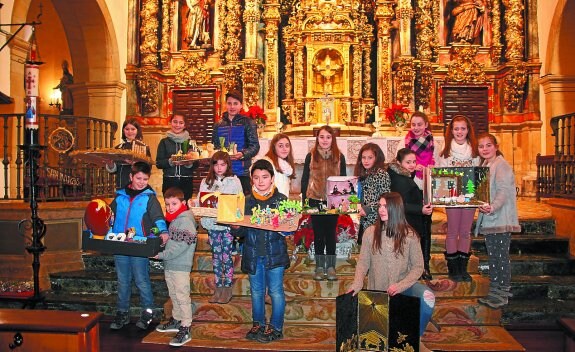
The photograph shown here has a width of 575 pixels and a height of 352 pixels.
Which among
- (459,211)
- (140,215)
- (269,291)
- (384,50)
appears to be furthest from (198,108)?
(269,291)

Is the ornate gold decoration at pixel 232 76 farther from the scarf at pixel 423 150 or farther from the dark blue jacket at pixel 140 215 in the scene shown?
→ the dark blue jacket at pixel 140 215

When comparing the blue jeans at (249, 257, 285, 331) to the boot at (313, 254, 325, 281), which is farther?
the boot at (313, 254, 325, 281)

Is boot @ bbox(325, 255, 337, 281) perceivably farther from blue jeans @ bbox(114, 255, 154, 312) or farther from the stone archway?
the stone archway

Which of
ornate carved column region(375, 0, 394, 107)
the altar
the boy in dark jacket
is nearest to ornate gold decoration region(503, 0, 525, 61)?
ornate carved column region(375, 0, 394, 107)

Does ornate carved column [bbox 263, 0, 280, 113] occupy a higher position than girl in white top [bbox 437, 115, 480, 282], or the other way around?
ornate carved column [bbox 263, 0, 280, 113]

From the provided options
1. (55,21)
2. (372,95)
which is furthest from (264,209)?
(55,21)

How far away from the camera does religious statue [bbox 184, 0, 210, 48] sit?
11.8m

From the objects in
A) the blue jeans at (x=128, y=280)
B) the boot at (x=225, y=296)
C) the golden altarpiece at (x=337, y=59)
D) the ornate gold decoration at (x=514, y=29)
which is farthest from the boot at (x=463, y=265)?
the ornate gold decoration at (x=514, y=29)

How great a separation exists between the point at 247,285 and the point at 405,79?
253 inches

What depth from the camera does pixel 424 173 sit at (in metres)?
5.31

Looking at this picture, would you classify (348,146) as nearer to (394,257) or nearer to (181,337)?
(394,257)

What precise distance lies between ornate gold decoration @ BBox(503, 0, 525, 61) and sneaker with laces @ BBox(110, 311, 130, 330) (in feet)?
28.6

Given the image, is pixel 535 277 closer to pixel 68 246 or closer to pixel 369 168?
pixel 369 168

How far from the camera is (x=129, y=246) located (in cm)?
493
